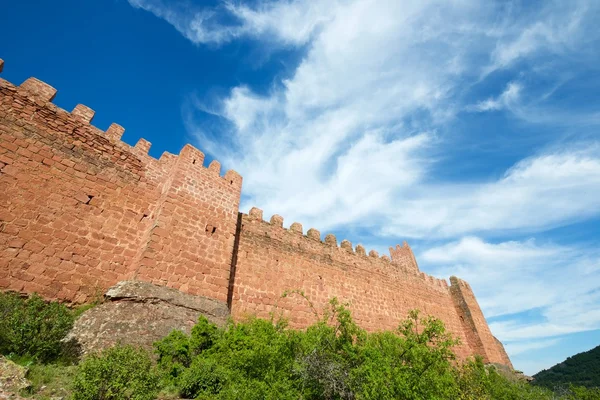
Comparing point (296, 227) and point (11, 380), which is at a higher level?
point (296, 227)

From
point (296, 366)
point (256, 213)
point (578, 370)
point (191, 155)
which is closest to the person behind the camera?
point (296, 366)

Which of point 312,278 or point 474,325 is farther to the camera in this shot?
point 474,325

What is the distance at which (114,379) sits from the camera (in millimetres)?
4031

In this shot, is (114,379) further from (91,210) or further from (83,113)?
(83,113)

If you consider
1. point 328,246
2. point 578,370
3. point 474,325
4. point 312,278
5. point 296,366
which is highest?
point 328,246

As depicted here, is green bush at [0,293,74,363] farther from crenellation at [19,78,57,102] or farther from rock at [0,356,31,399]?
crenellation at [19,78,57,102]

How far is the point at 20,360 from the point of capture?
16.2 feet

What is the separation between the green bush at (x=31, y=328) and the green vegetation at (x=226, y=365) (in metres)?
0.01

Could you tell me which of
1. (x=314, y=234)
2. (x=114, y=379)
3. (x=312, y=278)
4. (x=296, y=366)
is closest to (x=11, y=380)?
(x=114, y=379)

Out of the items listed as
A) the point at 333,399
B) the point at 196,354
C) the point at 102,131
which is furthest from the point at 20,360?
the point at 102,131

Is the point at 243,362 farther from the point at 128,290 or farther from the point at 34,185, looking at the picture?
the point at 34,185

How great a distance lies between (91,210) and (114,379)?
564 cm

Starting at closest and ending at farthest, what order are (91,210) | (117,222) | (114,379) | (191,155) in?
(114,379)
(91,210)
(117,222)
(191,155)

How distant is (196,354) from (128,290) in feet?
8.03
